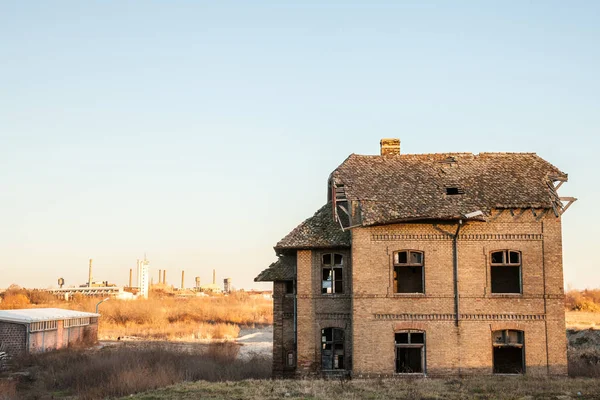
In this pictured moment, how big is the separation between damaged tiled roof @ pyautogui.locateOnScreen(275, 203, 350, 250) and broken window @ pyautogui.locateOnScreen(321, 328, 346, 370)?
329cm

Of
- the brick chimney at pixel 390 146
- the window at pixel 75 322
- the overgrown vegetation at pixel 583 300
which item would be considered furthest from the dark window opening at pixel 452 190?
the overgrown vegetation at pixel 583 300

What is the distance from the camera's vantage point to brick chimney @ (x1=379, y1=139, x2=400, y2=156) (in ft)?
93.3

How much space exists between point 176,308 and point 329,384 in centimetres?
5500

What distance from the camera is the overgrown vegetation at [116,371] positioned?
77.3 ft

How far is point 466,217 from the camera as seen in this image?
76.9ft

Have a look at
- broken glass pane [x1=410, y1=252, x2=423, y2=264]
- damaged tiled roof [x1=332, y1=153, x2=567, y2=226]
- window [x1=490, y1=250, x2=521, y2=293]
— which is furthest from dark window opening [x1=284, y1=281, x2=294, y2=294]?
window [x1=490, y1=250, x2=521, y2=293]

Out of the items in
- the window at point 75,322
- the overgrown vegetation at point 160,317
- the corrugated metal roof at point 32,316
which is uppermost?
the corrugated metal roof at point 32,316

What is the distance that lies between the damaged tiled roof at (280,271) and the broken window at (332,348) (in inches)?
106

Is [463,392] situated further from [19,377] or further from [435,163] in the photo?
[19,377]

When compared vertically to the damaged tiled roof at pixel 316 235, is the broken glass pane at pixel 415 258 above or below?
below

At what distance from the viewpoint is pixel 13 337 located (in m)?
33.7

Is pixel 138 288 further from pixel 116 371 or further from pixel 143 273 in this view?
pixel 116 371

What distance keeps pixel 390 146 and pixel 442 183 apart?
3638mm

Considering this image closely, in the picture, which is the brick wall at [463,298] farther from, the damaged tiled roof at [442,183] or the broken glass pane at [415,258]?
the damaged tiled roof at [442,183]
